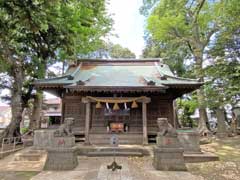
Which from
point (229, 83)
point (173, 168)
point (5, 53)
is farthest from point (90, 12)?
point (173, 168)

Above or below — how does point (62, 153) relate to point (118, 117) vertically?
below

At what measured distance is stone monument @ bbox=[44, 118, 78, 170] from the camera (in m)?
7.46

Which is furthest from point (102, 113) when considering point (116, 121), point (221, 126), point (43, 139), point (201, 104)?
point (221, 126)

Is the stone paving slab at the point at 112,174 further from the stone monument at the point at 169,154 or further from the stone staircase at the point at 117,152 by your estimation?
the stone staircase at the point at 117,152

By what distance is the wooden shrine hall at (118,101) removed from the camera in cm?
1128

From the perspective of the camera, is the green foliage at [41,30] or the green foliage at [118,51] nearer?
the green foliage at [41,30]

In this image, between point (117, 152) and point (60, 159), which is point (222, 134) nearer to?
point (117, 152)

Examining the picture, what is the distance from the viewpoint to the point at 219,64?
12.4 meters

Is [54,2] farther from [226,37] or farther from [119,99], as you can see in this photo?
[226,37]

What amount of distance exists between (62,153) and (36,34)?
5.57 metres

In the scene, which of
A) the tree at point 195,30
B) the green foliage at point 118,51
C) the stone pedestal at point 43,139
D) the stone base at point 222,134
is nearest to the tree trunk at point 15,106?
the stone pedestal at point 43,139

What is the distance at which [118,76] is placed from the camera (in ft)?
43.7

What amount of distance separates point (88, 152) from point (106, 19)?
40.9ft

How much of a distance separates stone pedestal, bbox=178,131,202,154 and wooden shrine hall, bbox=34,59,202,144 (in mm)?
1939
